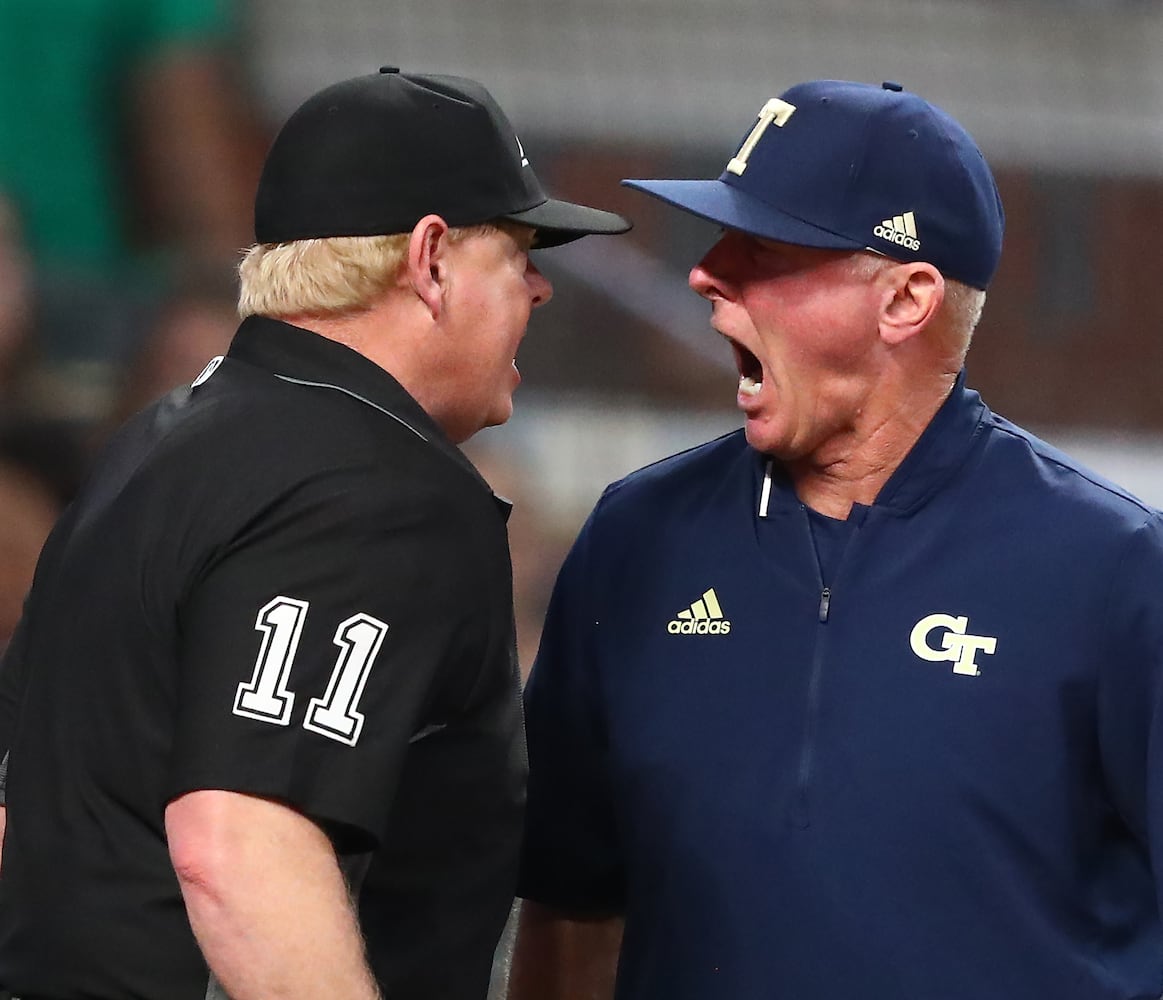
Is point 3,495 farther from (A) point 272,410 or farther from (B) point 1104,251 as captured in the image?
(B) point 1104,251

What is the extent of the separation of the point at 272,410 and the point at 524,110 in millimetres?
4318

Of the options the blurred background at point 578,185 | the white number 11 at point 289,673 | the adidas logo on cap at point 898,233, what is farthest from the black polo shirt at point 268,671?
the blurred background at point 578,185

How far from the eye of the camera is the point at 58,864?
1254mm

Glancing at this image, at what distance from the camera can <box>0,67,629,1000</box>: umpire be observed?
1.15 meters

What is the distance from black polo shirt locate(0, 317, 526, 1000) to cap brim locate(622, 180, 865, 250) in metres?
0.36

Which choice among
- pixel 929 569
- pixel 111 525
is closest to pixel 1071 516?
pixel 929 569

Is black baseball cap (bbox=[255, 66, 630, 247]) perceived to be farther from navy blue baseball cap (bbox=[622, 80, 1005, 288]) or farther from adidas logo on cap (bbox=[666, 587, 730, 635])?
adidas logo on cap (bbox=[666, 587, 730, 635])

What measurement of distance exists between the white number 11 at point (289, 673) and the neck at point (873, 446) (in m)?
0.54

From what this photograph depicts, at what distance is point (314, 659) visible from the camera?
1.16m

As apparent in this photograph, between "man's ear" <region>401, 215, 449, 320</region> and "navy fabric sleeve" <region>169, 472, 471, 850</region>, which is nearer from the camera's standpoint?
"navy fabric sleeve" <region>169, 472, 471, 850</region>

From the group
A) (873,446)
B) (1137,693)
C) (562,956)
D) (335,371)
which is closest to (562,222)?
(335,371)

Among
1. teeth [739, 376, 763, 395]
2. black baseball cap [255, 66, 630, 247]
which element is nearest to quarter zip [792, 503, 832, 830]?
teeth [739, 376, 763, 395]

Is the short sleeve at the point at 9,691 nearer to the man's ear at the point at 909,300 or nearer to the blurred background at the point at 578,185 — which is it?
the man's ear at the point at 909,300

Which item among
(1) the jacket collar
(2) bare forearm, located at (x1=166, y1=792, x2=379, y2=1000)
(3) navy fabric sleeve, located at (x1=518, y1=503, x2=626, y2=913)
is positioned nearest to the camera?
(2) bare forearm, located at (x1=166, y1=792, x2=379, y2=1000)
